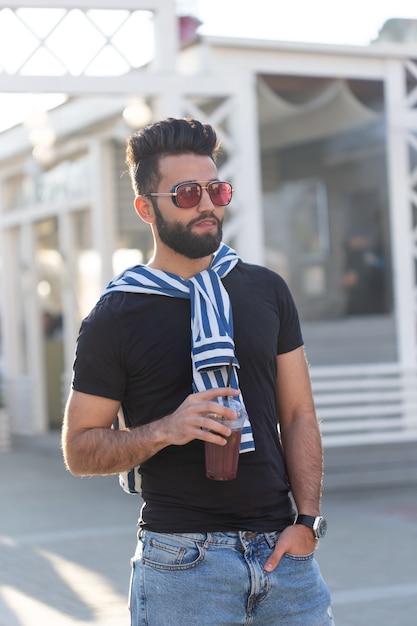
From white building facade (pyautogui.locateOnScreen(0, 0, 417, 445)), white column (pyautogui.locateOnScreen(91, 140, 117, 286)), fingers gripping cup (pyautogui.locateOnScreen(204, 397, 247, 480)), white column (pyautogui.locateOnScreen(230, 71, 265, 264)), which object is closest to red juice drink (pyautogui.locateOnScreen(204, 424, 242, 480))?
fingers gripping cup (pyautogui.locateOnScreen(204, 397, 247, 480))

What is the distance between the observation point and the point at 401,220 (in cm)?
1083

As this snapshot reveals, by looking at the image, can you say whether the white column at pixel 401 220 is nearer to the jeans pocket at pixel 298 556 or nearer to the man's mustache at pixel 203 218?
the jeans pocket at pixel 298 556

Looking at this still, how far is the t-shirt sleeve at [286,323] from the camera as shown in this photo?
3.12 m

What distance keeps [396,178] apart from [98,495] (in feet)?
13.3

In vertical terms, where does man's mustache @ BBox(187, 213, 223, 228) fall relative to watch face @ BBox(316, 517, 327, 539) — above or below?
above

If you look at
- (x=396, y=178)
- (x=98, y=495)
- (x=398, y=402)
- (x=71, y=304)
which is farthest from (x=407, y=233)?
(x=71, y=304)

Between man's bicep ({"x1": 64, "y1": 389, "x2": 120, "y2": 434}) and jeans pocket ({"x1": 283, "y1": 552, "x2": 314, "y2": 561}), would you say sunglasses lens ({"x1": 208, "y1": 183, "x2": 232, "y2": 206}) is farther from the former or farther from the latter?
jeans pocket ({"x1": 283, "y1": 552, "x2": 314, "y2": 561})

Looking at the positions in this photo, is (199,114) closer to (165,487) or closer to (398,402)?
(398,402)

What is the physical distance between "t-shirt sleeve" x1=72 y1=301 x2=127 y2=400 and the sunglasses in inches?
13.7

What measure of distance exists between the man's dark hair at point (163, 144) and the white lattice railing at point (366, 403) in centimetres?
702

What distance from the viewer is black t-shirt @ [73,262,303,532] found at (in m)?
2.88

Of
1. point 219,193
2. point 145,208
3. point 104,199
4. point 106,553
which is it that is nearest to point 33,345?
point 104,199

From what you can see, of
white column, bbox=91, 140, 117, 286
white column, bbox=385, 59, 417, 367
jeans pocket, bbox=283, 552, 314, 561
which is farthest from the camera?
white column, bbox=91, 140, 117, 286

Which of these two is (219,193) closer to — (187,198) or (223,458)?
(187,198)
